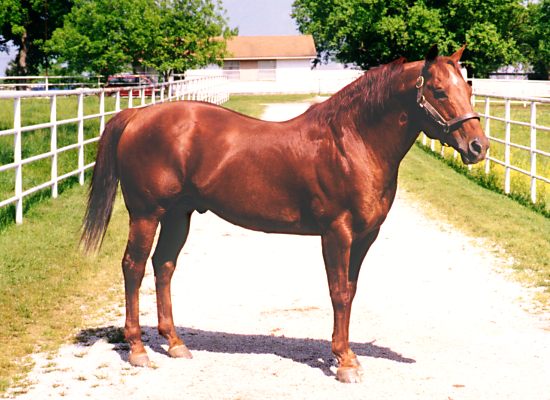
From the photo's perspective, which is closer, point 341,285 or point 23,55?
point 341,285

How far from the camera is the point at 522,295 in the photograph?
768 cm

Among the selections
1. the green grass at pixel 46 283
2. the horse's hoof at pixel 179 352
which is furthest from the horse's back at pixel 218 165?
the green grass at pixel 46 283

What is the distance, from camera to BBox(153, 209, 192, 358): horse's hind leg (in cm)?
584

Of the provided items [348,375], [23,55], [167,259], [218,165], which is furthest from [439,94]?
[23,55]

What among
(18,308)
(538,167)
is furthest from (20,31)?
(18,308)

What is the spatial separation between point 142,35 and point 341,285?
40.3m

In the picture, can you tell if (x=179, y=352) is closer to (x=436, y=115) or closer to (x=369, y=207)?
(x=369, y=207)

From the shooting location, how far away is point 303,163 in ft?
17.6

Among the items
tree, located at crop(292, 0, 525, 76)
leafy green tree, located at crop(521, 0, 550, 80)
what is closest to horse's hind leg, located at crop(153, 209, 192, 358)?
tree, located at crop(292, 0, 525, 76)

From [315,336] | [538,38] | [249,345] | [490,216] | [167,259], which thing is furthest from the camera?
[538,38]

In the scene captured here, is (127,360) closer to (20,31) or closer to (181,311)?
(181,311)

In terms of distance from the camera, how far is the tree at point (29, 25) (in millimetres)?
58656

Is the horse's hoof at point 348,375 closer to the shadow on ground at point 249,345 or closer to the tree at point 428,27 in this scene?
the shadow on ground at point 249,345

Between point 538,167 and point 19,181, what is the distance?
1108 cm
